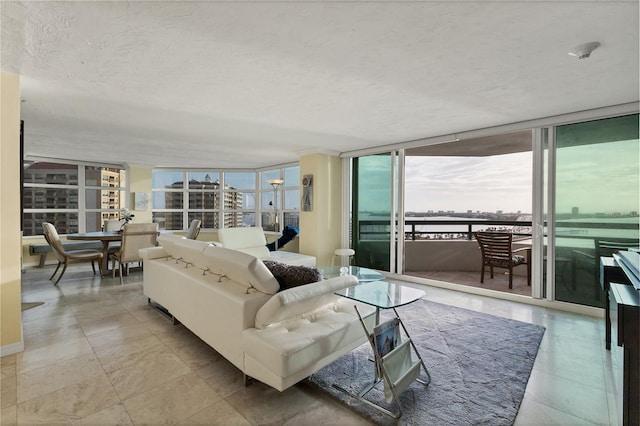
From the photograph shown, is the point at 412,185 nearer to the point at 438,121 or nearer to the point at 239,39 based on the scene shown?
the point at 438,121

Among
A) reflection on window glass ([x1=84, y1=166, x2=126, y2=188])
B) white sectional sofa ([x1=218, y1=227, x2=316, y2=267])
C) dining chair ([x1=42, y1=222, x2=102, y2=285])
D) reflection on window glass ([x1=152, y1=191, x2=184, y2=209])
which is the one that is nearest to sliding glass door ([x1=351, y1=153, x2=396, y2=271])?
white sectional sofa ([x1=218, y1=227, x2=316, y2=267])

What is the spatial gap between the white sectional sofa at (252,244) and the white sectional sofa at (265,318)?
7.65 ft

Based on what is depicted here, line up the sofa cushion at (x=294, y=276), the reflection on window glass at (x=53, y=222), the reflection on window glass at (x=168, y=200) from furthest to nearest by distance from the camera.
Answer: the reflection on window glass at (x=168, y=200)
the reflection on window glass at (x=53, y=222)
the sofa cushion at (x=294, y=276)

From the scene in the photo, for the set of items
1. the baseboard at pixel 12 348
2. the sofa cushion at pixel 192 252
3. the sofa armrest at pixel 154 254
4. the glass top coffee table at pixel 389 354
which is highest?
the sofa cushion at pixel 192 252

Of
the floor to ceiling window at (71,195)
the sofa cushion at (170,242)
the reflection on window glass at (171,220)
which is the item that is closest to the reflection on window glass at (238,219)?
the reflection on window glass at (171,220)

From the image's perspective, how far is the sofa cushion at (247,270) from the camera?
7.02 feet

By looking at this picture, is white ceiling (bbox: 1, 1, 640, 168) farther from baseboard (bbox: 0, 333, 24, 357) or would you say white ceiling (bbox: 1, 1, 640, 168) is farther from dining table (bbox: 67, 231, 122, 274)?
baseboard (bbox: 0, 333, 24, 357)

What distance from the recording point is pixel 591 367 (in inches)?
94.9

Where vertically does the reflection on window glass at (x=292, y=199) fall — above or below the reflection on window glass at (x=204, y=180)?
below

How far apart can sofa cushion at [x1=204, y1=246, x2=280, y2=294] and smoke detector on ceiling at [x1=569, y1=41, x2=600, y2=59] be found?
272 cm

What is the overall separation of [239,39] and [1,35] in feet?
5.15

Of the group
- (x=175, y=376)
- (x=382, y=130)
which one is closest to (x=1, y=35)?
(x=175, y=376)

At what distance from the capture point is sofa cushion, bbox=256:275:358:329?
6.51 feet

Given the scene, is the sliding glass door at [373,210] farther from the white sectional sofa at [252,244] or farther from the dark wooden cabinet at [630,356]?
the dark wooden cabinet at [630,356]
